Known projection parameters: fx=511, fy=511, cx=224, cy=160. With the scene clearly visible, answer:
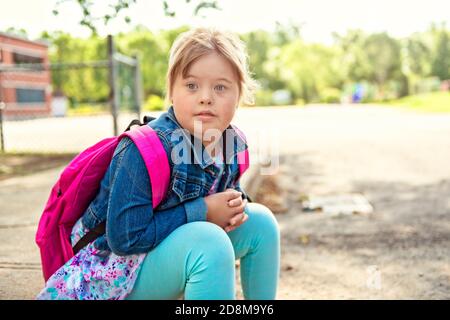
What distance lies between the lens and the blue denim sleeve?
136cm

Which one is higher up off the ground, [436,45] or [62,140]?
[436,45]

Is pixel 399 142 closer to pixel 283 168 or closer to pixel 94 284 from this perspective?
pixel 283 168

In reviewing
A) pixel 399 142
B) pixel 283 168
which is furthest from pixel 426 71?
pixel 283 168

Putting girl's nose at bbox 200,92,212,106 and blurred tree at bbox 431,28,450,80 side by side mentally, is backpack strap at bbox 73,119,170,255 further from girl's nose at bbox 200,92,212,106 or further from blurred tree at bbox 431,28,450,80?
blurred tree at bbox 431,28,450,80

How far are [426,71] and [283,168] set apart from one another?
120 ft

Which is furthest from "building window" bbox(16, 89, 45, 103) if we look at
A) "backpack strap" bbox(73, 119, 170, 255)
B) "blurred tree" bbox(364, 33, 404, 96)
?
"backpack strap" bbox(73, 119, 170, 255)

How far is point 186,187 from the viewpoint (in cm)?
149

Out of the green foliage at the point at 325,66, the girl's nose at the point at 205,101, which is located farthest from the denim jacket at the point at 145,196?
the green foliage at the point at 325,66

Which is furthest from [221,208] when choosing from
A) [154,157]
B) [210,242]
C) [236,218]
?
[154,157]

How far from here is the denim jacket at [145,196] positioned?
136cm

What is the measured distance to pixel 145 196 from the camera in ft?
4.54

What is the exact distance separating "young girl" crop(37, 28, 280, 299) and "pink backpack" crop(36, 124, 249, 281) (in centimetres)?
3

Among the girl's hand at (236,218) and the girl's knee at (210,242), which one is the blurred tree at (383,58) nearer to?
the girl's hand at (236,218)
